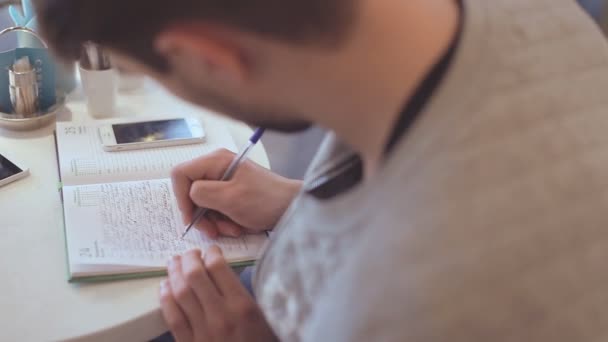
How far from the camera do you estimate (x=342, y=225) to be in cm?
53

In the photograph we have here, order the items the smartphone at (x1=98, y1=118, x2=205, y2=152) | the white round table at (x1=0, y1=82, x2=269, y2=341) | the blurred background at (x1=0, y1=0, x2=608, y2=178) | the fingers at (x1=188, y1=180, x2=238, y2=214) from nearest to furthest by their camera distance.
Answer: the white round table at (x1=0, y1=82, x2=269, y2=341)
the fingers at (x1=188, y1=180, x2=238, y2=214)
the smartphone at (x1=98, y1=118, x2=205, y2=152)
the blurred background at (x1=0, y1=0, x2=608, y2=178)

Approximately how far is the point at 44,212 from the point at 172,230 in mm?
185

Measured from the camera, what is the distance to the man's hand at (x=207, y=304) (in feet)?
2.36

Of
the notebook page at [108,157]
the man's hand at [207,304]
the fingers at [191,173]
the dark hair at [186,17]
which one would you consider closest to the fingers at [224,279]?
the man's hand at [207,304]

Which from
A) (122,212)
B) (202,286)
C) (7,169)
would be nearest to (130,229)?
(122,212)

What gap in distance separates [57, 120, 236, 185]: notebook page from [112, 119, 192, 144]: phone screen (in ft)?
0.09

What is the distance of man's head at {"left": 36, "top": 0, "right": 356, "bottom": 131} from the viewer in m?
0.44

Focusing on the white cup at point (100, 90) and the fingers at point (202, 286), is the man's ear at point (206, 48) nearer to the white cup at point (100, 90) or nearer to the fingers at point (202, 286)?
the fingers at point (202, 286)

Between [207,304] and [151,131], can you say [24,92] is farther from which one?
[207,304]

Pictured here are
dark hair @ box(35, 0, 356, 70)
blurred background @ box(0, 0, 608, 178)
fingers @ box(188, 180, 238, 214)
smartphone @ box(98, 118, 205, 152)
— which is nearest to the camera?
dark hair @ box(35, 0, 356, 70)

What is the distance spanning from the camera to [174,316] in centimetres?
71

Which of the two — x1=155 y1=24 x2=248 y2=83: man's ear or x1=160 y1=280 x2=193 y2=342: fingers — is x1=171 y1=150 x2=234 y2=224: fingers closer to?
x1=160 y1=280 x2=193 y2=342: fingers

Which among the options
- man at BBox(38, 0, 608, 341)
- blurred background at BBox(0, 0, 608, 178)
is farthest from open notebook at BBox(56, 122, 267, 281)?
blurred background at BBox(0, 0, 608, 178)

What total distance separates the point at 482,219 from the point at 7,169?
2.36 feet
